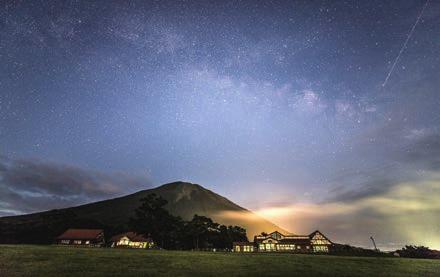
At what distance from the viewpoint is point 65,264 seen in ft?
91.8

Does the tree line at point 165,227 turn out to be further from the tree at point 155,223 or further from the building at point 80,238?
the building at point 80,238

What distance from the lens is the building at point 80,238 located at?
4877 inches

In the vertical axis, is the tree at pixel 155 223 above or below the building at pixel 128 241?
above

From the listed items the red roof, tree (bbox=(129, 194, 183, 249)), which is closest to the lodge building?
tree (bbox=(129, 194, 183, 249))

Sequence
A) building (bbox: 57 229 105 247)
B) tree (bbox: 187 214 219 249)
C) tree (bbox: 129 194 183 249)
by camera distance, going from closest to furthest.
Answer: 1. tree (bbox: 129 194 183 249)
2. tree (bbox: 187 214 219 249)
3. building (bbox: 57 229 105 247)

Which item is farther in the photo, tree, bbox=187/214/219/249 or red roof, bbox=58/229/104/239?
red roof, bbox=58/229/104/239

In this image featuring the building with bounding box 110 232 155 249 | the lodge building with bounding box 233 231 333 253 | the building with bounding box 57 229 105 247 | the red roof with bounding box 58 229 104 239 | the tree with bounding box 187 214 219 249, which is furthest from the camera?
the building with bounding box 110 232 155 249

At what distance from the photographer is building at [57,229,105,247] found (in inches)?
4877

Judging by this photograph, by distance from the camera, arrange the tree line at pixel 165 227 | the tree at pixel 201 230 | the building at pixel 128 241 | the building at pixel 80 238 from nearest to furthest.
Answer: the tree line at pixel 165 227
the tree at pixel 201 230
the building at pixel 80 238
the building at pixel 128 241

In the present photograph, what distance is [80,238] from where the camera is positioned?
A: 410 feet

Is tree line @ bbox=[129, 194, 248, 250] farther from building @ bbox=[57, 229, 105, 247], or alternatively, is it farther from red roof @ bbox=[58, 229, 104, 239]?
red roof @ bbox=[58, 229, 104, 239]

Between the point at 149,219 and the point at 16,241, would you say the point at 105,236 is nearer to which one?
the point at 16,241

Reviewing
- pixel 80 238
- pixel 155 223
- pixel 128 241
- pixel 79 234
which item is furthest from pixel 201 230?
pixel 79 234

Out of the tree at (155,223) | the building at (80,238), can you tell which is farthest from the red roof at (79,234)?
the tree at (155,223)
